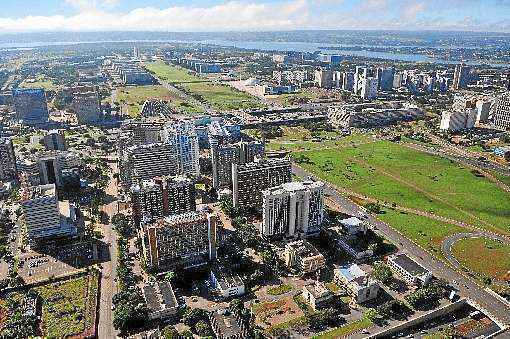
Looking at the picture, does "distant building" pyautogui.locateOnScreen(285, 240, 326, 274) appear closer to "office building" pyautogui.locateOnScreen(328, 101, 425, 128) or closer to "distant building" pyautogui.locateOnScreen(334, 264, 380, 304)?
"distant building" pyautogui.locateOnScreen(334, 264, 380, 304)

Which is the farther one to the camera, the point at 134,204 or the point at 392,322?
the point at 134,204

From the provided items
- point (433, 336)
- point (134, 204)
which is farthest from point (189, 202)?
point (433, 336)

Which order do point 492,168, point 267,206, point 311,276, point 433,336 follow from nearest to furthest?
point 433,336
point 311,276
point 267,206
point 492,168

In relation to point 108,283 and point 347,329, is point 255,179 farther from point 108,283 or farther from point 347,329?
point 347,329

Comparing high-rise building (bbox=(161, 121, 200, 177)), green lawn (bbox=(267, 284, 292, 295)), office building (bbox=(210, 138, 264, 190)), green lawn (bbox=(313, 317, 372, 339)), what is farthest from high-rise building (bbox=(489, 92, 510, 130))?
green lawn (bbox=(313, 317, 372, 339))

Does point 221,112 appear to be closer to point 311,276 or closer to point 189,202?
point 189,202

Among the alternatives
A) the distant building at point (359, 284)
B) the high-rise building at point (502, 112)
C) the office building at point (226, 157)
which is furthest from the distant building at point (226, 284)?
the high-rise building at point (502, 112)

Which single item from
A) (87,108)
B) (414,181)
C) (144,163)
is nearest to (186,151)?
(144,163)

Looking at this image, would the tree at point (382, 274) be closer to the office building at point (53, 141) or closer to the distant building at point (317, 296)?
the distant building at point (317, 296)
